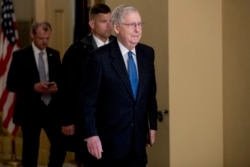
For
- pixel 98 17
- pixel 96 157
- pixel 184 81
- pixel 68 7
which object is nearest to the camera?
pixel 96 157

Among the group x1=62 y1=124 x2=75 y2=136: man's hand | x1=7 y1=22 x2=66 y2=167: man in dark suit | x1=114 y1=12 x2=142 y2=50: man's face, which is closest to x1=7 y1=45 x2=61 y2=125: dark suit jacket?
x1=7 y1=22 x2=66 y2=167: man in dark suit

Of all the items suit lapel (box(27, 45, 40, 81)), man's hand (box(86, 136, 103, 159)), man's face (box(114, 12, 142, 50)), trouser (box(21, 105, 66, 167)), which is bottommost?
trouser (box(21, 105, 66, 167))

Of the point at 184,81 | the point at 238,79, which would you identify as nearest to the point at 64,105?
the point at 184,81

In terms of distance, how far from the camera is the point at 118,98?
3.00 m

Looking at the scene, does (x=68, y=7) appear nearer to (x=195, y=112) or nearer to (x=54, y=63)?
(x=54, y=63)

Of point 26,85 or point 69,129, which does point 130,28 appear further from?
point 26,85

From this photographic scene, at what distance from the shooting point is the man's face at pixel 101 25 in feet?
12.1

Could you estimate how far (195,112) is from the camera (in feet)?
13.7

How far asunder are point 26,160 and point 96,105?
1.74 m

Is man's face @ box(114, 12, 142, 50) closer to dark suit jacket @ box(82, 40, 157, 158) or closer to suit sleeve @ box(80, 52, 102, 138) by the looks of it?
dark suit jacket @ box(82, 40, 157, 158)

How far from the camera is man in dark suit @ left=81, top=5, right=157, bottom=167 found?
299cm

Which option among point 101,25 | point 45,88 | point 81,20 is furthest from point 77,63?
point 81,20

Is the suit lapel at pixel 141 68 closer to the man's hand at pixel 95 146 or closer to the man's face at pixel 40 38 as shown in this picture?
the man's hand at pixel 95 146

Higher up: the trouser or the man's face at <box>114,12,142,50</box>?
the man's face at <box>114,12,142,50</box>
